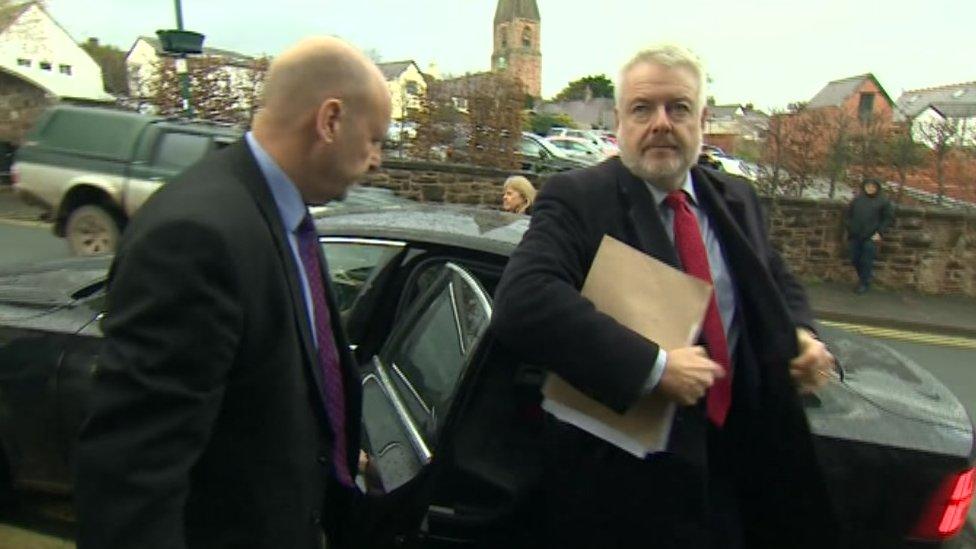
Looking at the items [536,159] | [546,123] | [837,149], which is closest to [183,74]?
[536,159]

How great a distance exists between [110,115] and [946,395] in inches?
429

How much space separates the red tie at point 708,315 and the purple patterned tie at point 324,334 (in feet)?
2.69

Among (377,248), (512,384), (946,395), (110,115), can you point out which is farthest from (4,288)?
(110,115)

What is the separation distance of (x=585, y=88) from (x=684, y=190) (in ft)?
284

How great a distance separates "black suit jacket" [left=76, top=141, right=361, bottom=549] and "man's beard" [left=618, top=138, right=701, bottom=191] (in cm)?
85

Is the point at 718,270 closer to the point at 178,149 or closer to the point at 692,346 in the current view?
the point at 692,346

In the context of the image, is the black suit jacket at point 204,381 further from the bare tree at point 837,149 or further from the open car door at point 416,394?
the bare tree at point 837,149

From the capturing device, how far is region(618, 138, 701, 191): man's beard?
5.80 ft

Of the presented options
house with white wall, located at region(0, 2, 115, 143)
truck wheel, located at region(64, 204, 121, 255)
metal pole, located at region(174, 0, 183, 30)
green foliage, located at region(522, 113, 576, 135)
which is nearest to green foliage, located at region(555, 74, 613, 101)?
green foliage, located at region(522, 113, 576, 135)

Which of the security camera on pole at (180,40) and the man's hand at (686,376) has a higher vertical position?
the security camera on pole at (180,40)

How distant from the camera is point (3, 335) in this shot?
289 cm

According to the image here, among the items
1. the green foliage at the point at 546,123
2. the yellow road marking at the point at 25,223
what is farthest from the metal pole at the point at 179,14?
the green foliage at the point at 546,123

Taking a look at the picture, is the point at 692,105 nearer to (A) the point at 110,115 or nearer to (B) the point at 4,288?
(B) the point at 4,288

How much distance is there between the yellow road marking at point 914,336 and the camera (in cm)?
895
